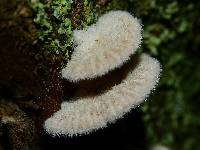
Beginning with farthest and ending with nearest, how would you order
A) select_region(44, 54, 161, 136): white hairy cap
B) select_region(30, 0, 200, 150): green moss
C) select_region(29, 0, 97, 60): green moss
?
select_region(30, 0, 200, 150): green moss < select_region(29, 0, 97, 60): green moss < select_region(44, 54, 161, 136): white hairy cap

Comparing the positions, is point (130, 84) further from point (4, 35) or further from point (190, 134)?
point (190, 134)

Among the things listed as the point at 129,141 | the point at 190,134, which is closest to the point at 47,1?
the point at 129,141

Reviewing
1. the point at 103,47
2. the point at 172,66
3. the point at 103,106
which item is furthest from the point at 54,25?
the point at 172,66

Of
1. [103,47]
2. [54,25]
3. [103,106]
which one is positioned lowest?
[103,106]

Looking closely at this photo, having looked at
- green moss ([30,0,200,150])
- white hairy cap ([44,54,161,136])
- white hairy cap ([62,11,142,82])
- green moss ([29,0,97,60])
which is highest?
green moss ([30,0,200,150])

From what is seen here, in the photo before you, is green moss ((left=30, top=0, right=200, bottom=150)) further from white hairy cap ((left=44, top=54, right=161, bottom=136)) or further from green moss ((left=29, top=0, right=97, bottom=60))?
white hairy cap ((left=44, top=54, right=161, bottom=136))

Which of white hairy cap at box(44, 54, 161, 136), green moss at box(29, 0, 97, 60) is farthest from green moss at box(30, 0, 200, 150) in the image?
white hairy cap at box(44, 54, 161, 136)

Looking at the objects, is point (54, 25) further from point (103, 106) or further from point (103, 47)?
point (103, 106)
